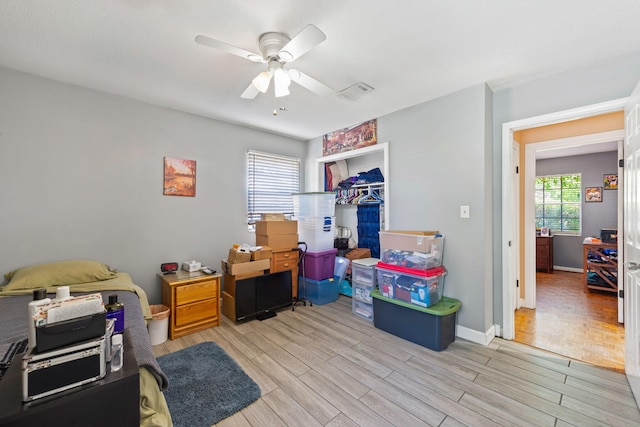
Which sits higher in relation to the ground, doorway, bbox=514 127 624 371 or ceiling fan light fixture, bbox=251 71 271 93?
ceiling fan light fixture, bbox=251 71 271 93

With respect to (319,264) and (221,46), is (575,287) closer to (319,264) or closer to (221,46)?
(319,264)

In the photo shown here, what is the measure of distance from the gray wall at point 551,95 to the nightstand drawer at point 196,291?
2.98m

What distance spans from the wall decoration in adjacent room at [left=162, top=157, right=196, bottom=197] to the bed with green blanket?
1.09m

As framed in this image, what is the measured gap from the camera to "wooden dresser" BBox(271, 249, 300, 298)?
11.4 feet

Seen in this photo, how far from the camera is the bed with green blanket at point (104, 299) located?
1235 millimetres

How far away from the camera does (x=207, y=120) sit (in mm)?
3562

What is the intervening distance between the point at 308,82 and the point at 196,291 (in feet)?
7.67

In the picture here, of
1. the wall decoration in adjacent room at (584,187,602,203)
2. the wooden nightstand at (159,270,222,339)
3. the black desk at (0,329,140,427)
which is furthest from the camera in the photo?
the wall decoration in adjacent room at (584,187,602,203)

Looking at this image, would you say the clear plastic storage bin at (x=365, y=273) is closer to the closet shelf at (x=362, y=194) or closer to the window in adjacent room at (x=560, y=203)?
the closet shelf at (x=362, y=194)

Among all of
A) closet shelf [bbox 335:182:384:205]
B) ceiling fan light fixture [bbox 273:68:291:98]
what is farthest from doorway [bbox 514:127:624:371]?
ceiling fan light fixture [bbox 273:68:291:98]

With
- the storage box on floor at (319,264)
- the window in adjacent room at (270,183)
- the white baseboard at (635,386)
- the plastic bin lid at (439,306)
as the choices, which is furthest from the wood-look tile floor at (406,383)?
the window in adjacent room at (270,183)

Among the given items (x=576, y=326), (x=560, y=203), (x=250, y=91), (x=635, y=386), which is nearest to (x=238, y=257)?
(x=250, y=91)

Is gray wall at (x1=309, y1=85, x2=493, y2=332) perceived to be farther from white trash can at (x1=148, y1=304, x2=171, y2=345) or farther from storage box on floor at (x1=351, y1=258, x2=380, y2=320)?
white trash can at (x1=148, y1=304, x2=171, y2=345)

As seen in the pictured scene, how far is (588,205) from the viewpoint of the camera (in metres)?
5.58
